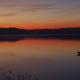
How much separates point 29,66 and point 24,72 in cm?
141

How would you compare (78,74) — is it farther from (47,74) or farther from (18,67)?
(18,67)

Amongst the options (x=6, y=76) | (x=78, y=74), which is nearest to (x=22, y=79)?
(x=6, y=76)

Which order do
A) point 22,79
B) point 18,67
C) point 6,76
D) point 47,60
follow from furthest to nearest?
point 47,60
point 18,67
point 6,76
point 22,79

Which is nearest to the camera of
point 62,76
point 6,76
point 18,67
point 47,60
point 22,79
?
point 22,79

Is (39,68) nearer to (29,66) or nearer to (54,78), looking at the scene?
(29,66)

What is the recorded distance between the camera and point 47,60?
42.0 feet

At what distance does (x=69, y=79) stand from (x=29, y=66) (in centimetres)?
267

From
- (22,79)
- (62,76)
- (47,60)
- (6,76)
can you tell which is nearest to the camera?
(22,79)

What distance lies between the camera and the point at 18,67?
1148 cm

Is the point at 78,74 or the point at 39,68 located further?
the point at 39,68

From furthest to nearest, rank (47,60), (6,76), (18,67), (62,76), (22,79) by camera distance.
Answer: (47,60), (18,67), (62,76), (6,76), (22,79)

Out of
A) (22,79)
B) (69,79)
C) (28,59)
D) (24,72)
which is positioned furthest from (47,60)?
(22,79)

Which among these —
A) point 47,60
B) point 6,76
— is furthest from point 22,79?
point 47,60

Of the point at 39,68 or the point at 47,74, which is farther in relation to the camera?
the point at 39,68
